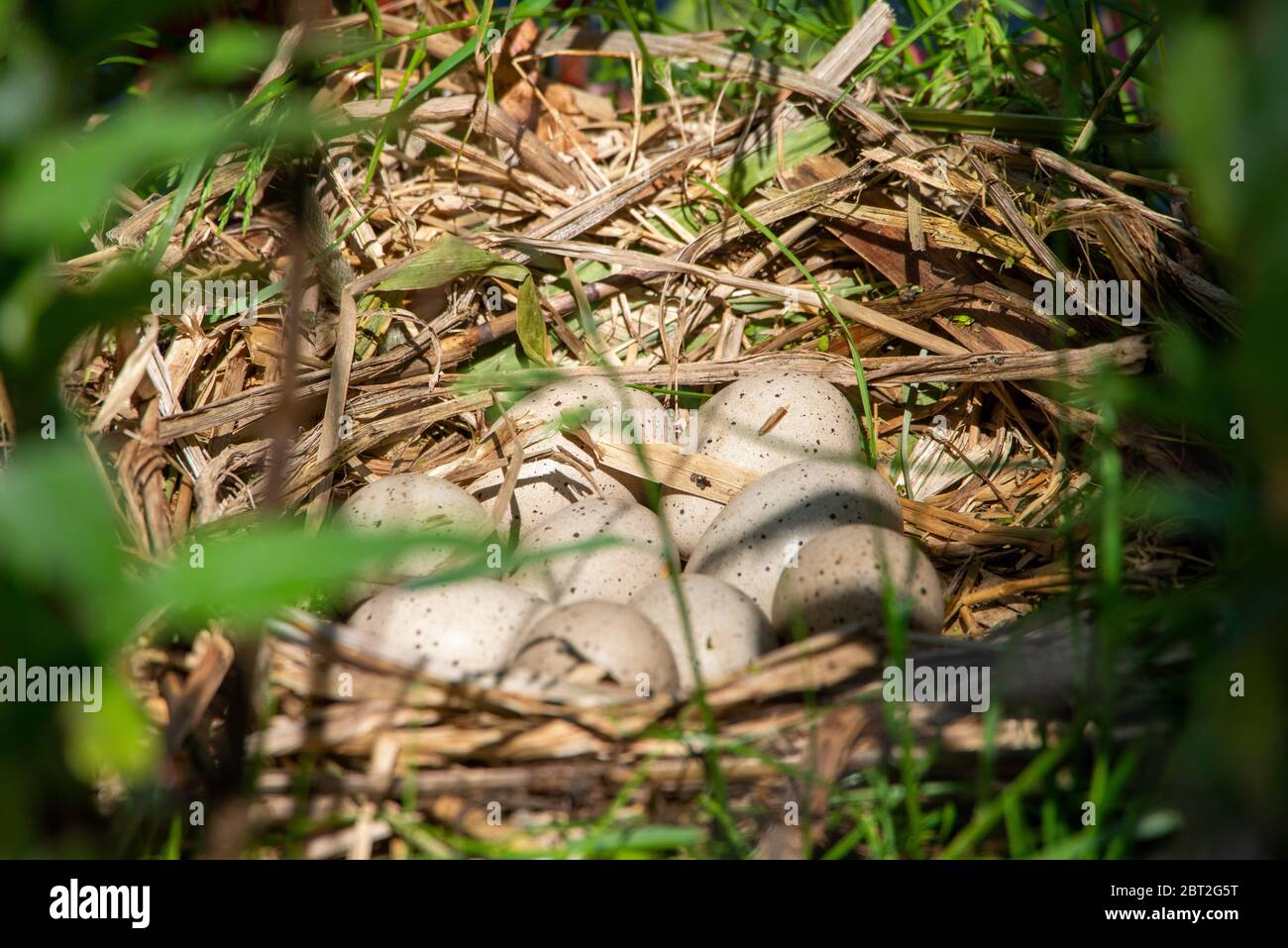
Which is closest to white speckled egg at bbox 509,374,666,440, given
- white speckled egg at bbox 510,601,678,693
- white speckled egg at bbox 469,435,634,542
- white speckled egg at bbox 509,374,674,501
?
white speckled egg at bbox 509,374,674,501

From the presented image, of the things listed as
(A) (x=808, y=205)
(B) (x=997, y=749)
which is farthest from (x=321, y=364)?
(B) (x=997, y=749)

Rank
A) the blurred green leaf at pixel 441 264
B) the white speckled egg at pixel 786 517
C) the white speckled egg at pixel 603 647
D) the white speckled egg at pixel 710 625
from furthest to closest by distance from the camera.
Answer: the blurred green leaf at pixel 441 264 → the white speckled egg at pixel 786 517 → the white speckled egg at pixel 710 625 → the white speckled egg at pixel 603 647

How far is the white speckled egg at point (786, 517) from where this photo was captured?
2.01m

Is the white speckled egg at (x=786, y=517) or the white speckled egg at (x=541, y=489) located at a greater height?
the white speckled egg at (x=541, y=489)

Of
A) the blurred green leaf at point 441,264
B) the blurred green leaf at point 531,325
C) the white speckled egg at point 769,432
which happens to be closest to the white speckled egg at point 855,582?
the white speckled egg at point 769,432

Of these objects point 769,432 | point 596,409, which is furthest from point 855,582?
point 596,409

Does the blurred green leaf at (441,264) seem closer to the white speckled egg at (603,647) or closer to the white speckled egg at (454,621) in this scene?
the white speckled egg at (454,621)

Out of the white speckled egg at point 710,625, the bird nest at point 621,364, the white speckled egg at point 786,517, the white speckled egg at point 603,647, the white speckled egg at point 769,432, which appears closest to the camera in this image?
the bird nest at point 621,364

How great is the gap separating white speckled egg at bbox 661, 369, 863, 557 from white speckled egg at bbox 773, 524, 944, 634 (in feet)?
1.49

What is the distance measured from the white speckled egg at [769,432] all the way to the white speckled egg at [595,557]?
0.53ft

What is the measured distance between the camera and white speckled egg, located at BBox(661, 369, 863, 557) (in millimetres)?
2316

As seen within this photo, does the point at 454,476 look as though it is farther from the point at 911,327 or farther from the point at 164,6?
the point at 164,6

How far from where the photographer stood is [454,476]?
7.95ft

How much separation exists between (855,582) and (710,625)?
263 millimetres
